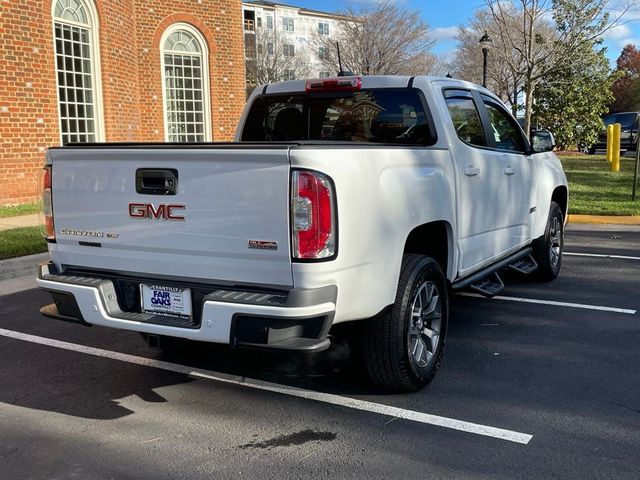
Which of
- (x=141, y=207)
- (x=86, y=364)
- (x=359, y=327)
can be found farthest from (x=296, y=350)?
(x=86, y=364)

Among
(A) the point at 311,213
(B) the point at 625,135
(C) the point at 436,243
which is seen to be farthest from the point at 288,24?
(A) the point at 311,213

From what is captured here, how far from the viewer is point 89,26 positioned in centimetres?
1319

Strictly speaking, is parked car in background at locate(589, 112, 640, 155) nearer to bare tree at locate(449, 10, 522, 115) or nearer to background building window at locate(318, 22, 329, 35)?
bare tree at locate(449, 10, 522, 115)

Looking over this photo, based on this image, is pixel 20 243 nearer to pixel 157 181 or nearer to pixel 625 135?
pixel 157 181

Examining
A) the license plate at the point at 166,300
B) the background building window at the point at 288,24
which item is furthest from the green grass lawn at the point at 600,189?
the background building window at the point at 288,24

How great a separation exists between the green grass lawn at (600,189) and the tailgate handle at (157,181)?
1010 cm

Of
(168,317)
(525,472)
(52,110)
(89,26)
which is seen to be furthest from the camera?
(89,26)

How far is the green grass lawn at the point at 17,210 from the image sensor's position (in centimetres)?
1127

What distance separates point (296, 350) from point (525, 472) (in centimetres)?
124

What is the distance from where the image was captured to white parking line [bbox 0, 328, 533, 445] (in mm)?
3561

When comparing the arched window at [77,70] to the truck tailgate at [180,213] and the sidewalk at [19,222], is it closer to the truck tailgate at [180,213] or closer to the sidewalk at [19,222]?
the sidewalk at [19,222]

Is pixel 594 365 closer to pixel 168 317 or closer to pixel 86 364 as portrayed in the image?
pixel 168 317

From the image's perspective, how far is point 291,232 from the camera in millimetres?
3195

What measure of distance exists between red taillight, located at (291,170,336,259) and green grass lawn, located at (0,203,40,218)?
31.4 ft
